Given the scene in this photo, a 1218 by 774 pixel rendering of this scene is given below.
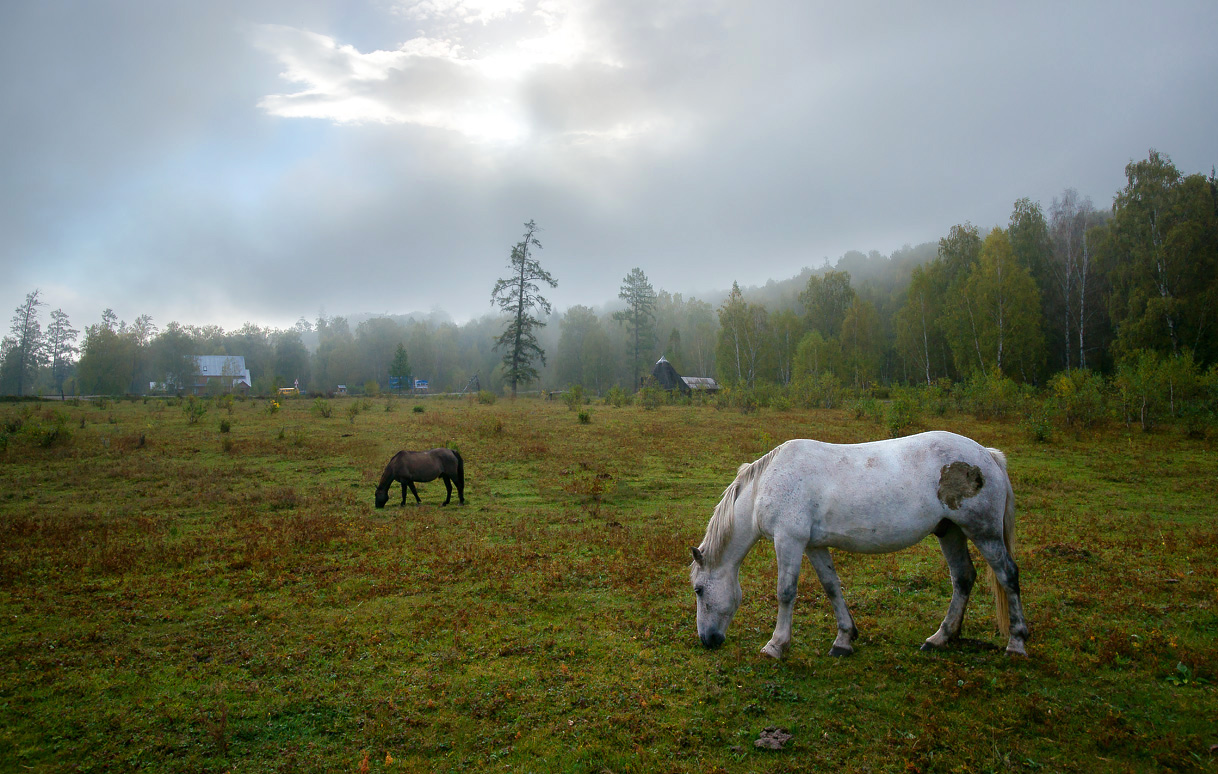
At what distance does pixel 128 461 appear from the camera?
15594 mm

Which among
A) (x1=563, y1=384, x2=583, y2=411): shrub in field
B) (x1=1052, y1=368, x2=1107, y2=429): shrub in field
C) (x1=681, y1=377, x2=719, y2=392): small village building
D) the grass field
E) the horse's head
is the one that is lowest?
the grass field

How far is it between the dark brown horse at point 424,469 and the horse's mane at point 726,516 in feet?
26.0

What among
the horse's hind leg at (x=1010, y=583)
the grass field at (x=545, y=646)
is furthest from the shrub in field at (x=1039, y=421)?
the horse's hind leg at (x=1010, y=583)

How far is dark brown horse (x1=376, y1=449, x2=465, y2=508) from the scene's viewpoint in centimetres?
1201

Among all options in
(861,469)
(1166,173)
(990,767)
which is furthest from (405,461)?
(1166,173)

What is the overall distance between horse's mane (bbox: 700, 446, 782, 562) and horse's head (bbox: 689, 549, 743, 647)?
0.12m

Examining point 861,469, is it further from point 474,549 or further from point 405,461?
point 405,461

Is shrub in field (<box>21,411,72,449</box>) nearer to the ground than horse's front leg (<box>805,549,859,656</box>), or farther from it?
farther from it

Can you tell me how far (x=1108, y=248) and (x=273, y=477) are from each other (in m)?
47.7

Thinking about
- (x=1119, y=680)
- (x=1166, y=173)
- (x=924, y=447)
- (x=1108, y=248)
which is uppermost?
(x=1166, y=173)

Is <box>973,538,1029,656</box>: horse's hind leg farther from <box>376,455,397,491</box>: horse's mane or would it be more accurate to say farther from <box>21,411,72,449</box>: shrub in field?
<box>21,411,72,449</box>: shrub in field

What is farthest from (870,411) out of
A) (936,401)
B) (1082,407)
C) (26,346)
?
(26,346)

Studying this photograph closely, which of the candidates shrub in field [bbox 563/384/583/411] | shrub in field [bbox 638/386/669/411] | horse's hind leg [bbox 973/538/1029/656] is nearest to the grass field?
horse's hind leg [bbox 973/538/1029/656]

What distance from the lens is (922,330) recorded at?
47.2 m
